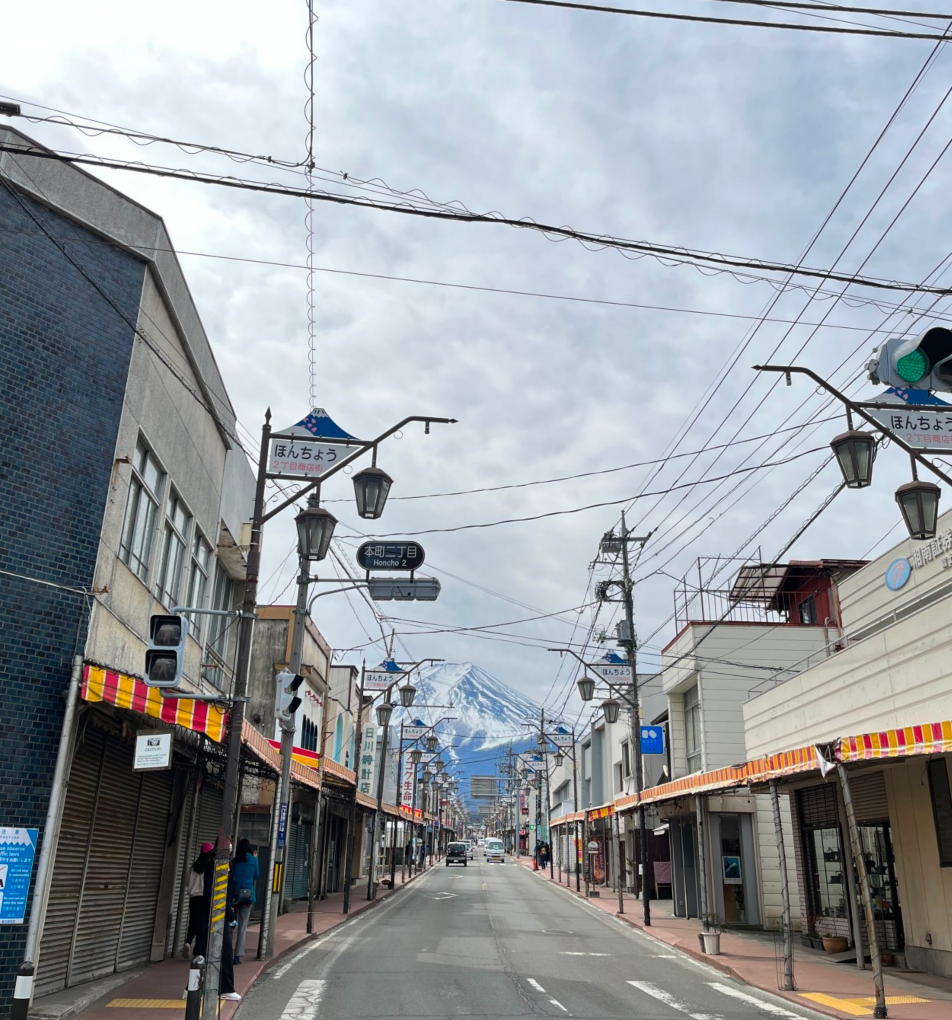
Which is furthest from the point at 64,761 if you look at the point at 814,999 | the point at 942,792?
the point at 942,792

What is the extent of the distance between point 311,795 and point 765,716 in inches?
695

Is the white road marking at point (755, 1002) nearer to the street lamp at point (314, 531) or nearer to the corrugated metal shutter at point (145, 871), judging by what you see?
the street lamp at point (314, 531)

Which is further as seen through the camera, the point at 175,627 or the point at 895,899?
the point at 895,899

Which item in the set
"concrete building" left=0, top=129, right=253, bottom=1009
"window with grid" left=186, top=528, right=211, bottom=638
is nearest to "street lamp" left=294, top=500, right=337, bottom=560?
"concrete building" left=0, top=129, right=253, bottom=1009

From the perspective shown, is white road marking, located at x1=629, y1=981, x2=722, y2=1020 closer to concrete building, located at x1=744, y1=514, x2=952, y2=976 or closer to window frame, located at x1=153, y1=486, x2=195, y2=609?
concrete building, located at x1=744, y1=514, x2=952, y2=976

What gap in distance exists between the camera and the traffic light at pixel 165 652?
981 cm

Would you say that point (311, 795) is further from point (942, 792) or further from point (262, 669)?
point (942, 792)

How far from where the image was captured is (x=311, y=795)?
110ft

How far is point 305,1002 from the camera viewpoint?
42.2ft

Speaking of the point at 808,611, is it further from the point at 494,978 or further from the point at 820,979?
the point at 494,978

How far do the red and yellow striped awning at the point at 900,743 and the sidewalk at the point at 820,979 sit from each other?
135 inches

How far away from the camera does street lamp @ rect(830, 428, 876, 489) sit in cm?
1060

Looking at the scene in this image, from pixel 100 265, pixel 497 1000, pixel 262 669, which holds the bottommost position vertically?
pixel 497 1000

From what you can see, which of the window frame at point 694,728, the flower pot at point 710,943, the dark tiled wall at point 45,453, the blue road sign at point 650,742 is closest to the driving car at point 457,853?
the window frame at point 694,728
